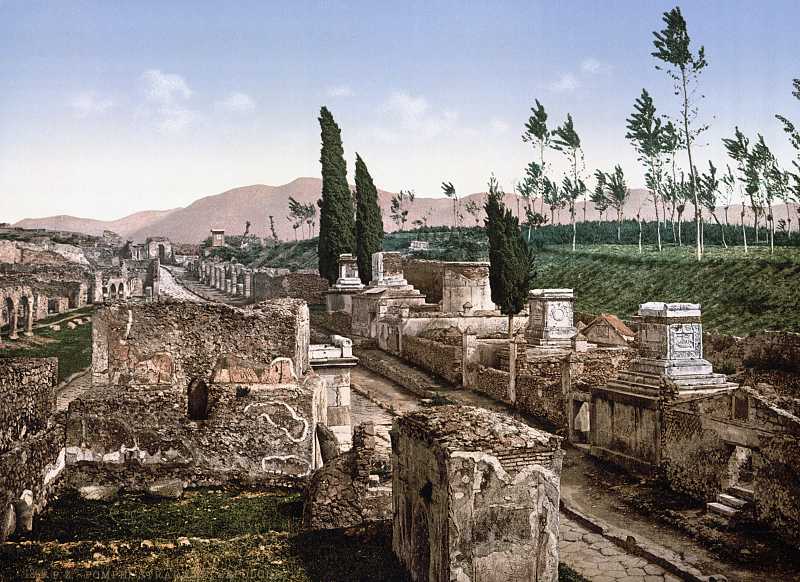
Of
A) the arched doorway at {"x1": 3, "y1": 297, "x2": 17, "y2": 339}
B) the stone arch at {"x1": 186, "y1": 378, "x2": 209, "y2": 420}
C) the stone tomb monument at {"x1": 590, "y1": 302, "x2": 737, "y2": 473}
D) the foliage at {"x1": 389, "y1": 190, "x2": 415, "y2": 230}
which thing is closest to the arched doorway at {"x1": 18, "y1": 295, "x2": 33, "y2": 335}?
the arched doorway at {"x1": 3, "y1": 297, "x2": 17, "y2": 339}

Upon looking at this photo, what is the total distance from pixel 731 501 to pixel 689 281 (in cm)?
3168

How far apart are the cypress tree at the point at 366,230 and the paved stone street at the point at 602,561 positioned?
1026 inches

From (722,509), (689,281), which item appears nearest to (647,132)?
(689,281)

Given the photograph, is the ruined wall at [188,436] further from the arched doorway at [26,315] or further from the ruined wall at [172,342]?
the arched doorway at [26,315]

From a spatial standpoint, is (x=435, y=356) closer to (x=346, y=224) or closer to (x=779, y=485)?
(x=779, y=485)

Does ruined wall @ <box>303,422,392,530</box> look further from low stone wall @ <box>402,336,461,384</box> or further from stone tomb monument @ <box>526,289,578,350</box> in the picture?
stone tomb monument @ <box>526,289,578,350</box>

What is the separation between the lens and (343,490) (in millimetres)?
8602

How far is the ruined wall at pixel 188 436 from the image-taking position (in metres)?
10.4

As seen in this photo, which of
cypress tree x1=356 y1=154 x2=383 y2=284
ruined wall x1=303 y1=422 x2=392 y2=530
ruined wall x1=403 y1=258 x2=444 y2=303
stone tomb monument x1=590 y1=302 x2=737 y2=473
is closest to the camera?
ruined wall x1=303 y1=422 x2=392 y2=530

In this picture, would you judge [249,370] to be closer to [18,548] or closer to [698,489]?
[18,548]

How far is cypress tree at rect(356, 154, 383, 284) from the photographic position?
35406 mm

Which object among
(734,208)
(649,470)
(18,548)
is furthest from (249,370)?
(734,208)

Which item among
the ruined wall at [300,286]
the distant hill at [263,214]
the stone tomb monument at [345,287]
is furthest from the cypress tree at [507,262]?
the distant hill at [263,214]

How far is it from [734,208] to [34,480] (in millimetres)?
202778
